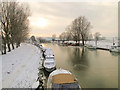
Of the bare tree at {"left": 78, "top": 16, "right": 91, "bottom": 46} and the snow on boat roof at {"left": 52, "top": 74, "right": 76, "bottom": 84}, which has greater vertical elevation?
the bare tree at {"left": 78, "top": 16, "right": 91, "bottom": 46}

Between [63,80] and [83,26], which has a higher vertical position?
[83,26]

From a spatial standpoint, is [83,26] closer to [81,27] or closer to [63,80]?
[81,27]

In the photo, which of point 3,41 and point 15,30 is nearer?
point 3,41

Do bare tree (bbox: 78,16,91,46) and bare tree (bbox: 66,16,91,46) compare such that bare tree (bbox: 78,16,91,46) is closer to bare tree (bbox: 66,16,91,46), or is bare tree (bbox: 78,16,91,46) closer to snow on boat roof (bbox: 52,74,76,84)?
bare tree (bbox: 66,16,91,46)

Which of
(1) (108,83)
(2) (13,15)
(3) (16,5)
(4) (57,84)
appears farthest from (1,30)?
(1) (108,83)

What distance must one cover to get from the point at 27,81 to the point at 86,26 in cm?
3420

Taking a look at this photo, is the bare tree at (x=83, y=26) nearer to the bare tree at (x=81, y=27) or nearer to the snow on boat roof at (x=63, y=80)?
the bare tree at (x=81, y=27)

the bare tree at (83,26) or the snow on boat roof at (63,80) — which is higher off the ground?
the bare tree at (83,26)

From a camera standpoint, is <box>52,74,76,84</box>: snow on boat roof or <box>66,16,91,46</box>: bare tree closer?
<box>52,74,76,84</box>: snow on boat roof

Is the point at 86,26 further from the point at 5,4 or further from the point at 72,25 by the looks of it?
the point at 5,4

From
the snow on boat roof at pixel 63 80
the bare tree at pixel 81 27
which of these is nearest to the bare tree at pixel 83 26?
the bare tree at pixel 81 27

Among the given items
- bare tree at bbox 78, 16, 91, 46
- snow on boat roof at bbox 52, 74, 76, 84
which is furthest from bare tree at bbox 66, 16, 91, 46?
snow on boat roof at bbox 52, 74, 76, 84

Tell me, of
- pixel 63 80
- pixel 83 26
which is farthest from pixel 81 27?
pixel 63 80

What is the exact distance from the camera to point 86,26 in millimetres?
34438
